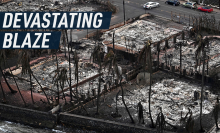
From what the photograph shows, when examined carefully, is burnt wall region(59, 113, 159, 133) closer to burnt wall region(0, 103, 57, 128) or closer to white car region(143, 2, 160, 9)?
burnt wall region(0, 103, 57, 128)

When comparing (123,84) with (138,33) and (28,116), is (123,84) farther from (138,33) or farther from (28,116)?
(138,33)

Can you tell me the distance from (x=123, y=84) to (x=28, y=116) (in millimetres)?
Result: 9344

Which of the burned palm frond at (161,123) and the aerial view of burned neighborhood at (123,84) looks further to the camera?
the aerial view of burned neighborhood at (123,84)

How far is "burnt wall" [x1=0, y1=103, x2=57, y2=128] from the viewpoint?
1591 inches

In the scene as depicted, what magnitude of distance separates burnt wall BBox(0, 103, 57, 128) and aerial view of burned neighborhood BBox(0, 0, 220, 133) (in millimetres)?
86

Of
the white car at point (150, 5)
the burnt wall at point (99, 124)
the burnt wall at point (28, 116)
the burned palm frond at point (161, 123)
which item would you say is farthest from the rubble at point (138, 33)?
the burned palm frond at point (161, 123)

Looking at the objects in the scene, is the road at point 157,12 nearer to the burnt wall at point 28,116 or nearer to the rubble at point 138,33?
the rubble at point 138,33

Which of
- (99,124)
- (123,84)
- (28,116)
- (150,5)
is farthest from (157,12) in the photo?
(99,124)

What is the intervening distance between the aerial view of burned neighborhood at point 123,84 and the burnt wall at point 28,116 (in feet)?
0.28

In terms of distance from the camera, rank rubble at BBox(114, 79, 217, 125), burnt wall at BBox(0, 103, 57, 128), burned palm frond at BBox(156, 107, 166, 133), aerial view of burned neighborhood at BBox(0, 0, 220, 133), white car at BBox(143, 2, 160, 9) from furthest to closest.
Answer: white car at BBox(143, 2, 160, 9) < burnt wall at BBox(0, 103, 57, 128) < rubble at BBox(114, 79, 217, 125) < aerial view of burned neighborhood at BBox(0, 0, 220, 133) < burned palm frond at BBox(156, 107, 166, 133)

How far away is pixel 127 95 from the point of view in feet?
139

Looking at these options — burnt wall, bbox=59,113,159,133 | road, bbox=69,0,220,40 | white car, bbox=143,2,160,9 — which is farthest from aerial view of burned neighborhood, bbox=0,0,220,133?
white car, bbox=143,2,160,9

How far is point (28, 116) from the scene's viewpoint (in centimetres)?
4125

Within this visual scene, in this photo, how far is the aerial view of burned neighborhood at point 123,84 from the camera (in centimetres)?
3776
